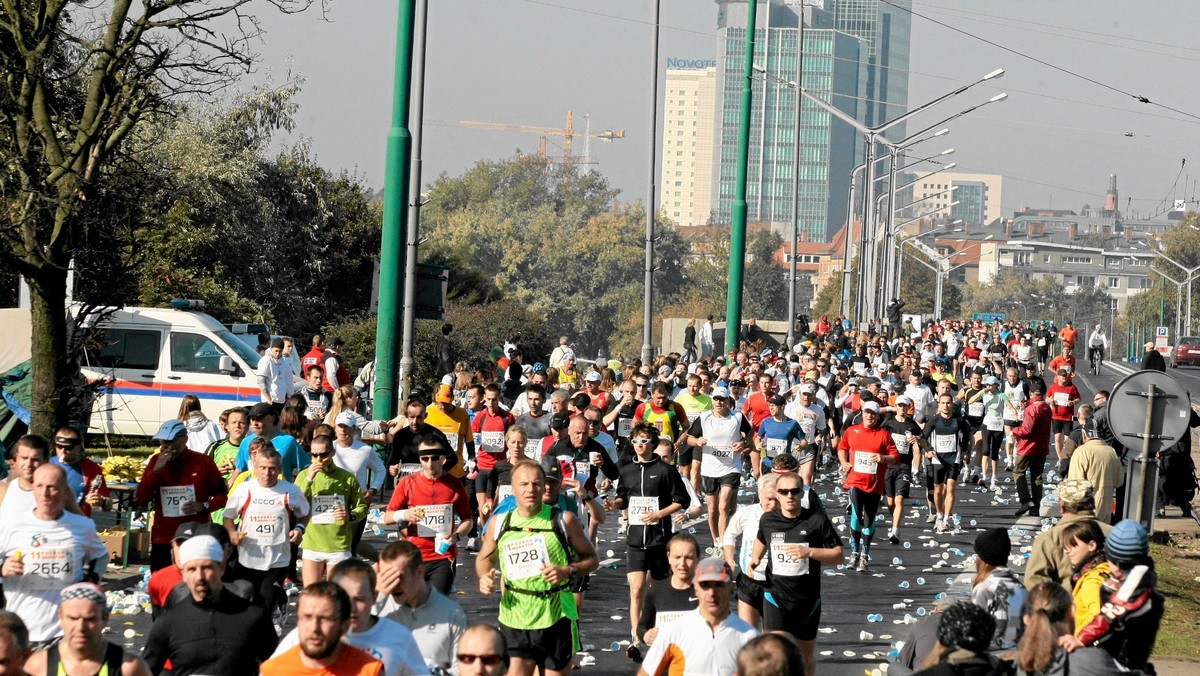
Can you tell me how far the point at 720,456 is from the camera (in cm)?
1528

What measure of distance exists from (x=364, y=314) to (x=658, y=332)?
239 feet

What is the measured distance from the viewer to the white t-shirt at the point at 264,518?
10023mm

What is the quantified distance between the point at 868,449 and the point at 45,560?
8929 millimetres

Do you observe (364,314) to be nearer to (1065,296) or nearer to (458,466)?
(458,466)

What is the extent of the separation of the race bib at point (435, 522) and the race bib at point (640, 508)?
1834 millimetres

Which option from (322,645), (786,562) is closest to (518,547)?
(786,562)

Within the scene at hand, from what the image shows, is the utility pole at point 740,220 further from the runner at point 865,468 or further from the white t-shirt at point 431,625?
the white t-shirt at point 431,625

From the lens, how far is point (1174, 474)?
20.0m

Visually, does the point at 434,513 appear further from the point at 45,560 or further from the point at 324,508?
the point at 45,560

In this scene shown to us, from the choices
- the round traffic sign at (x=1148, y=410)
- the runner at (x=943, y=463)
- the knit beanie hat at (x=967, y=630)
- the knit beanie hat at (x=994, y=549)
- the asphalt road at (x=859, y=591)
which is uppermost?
the round traffic sign at (x=1148, y=410)

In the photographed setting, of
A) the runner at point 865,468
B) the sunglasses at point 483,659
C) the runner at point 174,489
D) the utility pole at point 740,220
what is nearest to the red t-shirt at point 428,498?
the runner at point 174,489

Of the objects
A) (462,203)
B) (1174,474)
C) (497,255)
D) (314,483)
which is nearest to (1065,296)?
(462,203)

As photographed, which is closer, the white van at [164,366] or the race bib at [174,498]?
the race bib at [174,498]

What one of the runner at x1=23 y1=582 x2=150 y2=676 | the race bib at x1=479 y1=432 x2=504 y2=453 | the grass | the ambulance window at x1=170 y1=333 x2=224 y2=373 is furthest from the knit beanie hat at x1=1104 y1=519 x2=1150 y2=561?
the ambulance window at x1=170 y1=333 x2=224 y2=373
